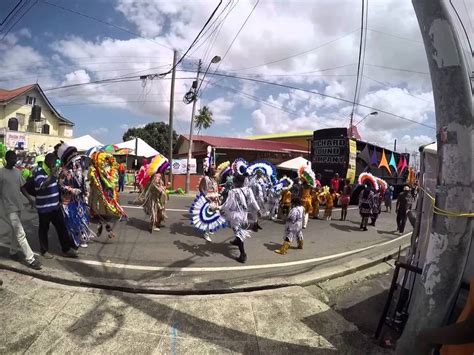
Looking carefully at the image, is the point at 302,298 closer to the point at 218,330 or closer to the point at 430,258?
the point at 218,330

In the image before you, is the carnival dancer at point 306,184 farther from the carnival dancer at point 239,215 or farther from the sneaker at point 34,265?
the sneaker at point 34,265

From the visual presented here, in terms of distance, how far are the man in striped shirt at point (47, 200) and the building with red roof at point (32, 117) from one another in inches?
1154

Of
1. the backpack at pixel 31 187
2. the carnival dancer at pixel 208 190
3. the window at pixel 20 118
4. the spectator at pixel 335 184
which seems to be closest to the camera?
the backpack at pixel 31 187

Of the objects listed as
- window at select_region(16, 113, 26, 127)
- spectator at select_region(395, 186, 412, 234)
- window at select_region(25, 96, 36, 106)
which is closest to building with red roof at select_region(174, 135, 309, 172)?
window at select_region(16, 113, 26, 127)

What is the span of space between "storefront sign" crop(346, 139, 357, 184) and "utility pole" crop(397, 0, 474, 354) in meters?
13.5

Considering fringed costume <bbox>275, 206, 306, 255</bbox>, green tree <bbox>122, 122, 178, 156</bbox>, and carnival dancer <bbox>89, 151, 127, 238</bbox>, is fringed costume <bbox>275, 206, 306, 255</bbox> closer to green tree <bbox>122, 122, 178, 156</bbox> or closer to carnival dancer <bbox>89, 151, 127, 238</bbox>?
carnival dancer <bbox>89, 151, 127, 238</bbox>

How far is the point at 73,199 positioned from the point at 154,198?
7.47 ft

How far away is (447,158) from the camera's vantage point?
2715 mm

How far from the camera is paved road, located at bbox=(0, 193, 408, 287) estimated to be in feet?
17.5

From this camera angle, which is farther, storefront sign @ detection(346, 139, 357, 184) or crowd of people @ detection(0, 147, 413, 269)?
storefront sign @ detection(346, 139, 357, 184)

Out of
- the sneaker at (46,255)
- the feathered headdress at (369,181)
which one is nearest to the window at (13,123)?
the sneaker at (46,255)

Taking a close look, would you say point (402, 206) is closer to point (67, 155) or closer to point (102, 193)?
point (102, 193)

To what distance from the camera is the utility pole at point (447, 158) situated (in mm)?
2617

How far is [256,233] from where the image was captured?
8.97 m
